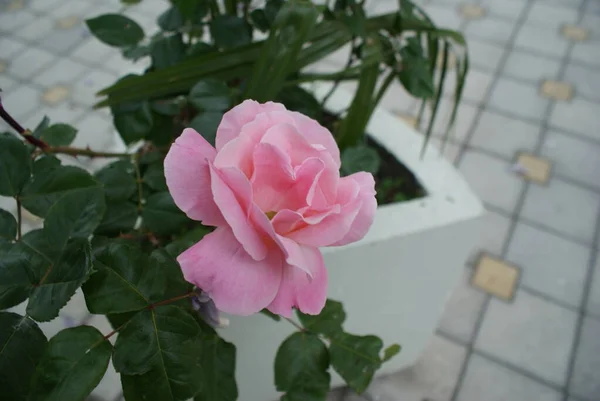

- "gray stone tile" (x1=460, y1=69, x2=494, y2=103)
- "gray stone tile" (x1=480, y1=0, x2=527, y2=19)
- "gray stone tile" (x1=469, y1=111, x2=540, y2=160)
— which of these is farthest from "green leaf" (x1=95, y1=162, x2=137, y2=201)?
"gray stone tile" (x1=480, y1=0, x2=527, y2=19)

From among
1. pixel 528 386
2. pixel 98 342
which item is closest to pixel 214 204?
pixel 98 342

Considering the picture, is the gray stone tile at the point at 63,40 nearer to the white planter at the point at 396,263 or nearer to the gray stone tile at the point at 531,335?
the white planter at the point at 396,263

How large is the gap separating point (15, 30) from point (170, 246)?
2241 millimetres

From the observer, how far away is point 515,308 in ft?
4.80

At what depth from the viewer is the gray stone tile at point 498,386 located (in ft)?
4.25

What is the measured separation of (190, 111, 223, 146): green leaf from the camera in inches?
23.6

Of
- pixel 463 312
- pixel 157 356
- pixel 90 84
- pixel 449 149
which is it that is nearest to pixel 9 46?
pixel 90 84

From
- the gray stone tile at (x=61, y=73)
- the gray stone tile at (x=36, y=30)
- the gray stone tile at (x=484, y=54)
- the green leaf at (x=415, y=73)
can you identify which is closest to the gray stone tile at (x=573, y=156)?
the gray stone tile at (x=484, y=54)

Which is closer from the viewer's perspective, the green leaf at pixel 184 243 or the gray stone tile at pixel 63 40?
the green leaf at pixel 184 243

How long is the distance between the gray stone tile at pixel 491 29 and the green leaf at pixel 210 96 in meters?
1.88

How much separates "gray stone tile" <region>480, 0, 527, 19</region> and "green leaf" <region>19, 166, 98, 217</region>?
7.47ft

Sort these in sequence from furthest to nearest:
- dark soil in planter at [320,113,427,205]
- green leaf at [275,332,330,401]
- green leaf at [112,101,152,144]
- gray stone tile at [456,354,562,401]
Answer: gray stone tile at [456,354,562,401]
dark soil in planter at [320,113,427,205]
green leaf at [112,101,152,144]
green leaf at [275,332,330,401]

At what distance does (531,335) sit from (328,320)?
3.34ft

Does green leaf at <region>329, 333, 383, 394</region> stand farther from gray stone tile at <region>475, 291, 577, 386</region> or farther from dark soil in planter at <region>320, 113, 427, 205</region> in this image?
gray stone tile at <region>475, 291, 577, 386</region>
